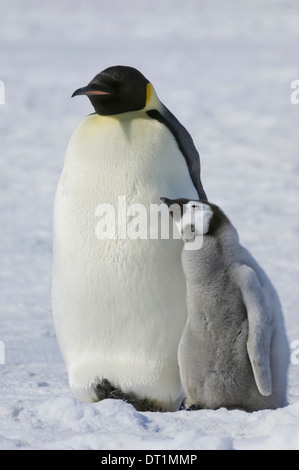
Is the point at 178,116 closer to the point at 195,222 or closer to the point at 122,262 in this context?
the point at 122,262

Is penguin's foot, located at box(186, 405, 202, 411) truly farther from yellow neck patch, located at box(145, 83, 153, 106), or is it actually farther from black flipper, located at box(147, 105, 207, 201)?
yellow neck patch, located at box(145, 83, 153, 106)

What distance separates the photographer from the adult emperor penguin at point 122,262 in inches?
138

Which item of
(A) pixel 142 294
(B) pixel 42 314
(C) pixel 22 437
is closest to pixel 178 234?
(A) pixel 142 294

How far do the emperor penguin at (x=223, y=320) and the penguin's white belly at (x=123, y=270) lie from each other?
0.15 m

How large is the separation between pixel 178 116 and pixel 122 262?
362 inches

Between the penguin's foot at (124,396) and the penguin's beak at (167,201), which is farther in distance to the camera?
the penguin's foot at (124,396)

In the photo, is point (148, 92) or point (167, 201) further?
point (148, 92)

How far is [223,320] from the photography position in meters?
3.28

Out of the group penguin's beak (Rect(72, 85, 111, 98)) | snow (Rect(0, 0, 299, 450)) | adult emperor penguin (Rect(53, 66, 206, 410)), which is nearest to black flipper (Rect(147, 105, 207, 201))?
adult emperor penguin (Rect(53, 66, 206, 410))

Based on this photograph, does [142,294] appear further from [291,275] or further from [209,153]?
[209,153]

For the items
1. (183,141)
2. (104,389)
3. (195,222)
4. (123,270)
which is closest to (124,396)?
Answer: (104,389)

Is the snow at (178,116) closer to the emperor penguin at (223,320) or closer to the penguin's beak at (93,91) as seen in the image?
the emperor penguin at (223,320)

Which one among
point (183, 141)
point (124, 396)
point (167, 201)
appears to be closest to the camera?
point (167, 201)

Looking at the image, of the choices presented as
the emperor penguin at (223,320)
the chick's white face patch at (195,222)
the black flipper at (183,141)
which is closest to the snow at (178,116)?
the emperor penguin at (223,320)
